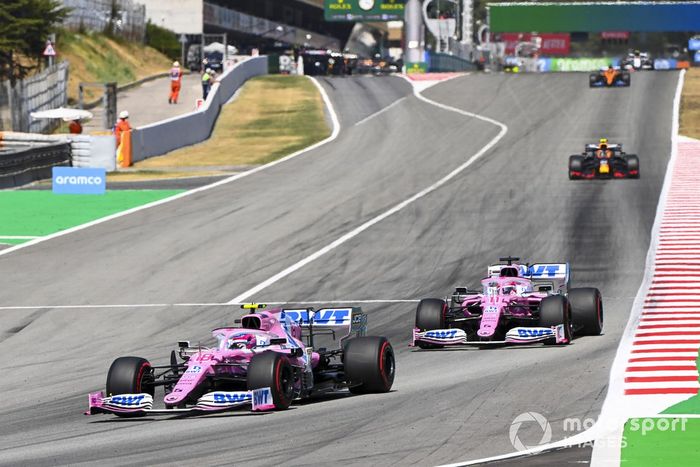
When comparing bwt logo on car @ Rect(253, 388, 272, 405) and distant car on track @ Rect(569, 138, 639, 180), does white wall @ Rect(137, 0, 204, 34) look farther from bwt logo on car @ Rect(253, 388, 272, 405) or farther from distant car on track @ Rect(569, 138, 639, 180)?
bwt logo on car @ Rect(253, 388, 272, 405)

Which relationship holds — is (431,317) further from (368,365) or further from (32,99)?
(32,99)

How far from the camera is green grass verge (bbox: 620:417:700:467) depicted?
11117mm

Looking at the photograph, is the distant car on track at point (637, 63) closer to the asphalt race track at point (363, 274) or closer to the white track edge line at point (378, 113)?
the white track edge line at point (378, 113)

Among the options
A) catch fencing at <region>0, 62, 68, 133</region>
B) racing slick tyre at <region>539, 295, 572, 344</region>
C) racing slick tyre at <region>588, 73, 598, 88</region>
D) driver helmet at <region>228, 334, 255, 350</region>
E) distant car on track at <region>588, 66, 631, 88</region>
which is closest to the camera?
driver helmet at <region>228, 334, 255, 350</region>

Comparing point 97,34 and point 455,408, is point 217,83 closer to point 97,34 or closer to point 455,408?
point 97,34

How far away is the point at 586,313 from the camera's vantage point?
1930 centimetres

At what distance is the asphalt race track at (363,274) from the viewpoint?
1294 cm

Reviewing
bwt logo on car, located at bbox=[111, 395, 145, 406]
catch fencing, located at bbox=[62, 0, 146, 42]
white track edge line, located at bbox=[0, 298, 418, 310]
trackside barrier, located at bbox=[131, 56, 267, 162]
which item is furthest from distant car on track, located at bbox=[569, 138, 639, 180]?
Result: catch fencing, located at bbox=[62, 0, 146, 42]

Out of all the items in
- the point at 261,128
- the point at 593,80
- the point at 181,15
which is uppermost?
the point at 181,15

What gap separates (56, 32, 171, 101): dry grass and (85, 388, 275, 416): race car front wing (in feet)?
161

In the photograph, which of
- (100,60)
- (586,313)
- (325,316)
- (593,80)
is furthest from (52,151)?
(100,60)

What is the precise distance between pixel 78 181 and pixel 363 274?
14770 mm

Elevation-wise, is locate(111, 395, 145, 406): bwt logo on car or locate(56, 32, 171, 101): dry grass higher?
locate(56, 32, 171, 101): dry grass

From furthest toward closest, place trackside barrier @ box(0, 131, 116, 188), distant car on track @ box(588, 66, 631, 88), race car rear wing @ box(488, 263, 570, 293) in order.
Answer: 1. distant car on track @ box(588, 66, 631, 88)
2. trackside barrier @ box(0, 131, 116, 188)
3. race car rear wing @ box(488, 263, 570, 293)
